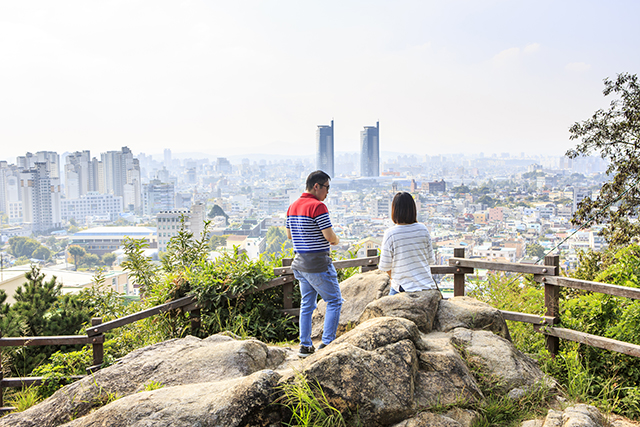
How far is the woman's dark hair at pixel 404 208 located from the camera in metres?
3.98

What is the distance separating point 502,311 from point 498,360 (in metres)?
1.60

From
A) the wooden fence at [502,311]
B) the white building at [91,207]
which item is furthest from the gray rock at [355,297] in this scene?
the white building at [91,207]

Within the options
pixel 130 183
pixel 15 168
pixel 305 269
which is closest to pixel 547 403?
pixel 305 269

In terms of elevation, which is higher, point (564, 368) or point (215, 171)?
point (215, 171)

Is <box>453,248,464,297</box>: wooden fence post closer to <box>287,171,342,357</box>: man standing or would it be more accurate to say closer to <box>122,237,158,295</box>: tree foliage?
<box>287,171,342,357</box>: man standing

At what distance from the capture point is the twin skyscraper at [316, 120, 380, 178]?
66.3 metres

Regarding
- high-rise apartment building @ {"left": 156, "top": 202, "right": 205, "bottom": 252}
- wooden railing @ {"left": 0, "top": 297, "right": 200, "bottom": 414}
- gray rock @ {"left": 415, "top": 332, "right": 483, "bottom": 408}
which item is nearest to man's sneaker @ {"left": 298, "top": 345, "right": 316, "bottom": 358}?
gray rock @ {"left": 415, "top": 332, "right": 483, "bottom": 408}

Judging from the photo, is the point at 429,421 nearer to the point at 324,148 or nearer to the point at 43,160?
the point at 324,148

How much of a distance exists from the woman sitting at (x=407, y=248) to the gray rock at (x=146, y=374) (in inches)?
54.5

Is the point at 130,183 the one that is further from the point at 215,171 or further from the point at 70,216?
the point at 215,171

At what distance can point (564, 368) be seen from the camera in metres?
4.41

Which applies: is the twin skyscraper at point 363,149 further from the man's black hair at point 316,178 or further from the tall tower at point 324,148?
the man's black hair at point 316,178

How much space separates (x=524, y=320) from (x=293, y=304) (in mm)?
2735

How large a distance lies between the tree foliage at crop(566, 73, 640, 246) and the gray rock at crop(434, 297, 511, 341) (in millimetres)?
5904
